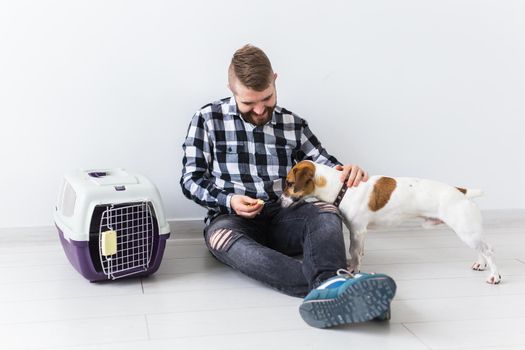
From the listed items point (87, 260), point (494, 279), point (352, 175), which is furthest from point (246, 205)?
point (494, 279)

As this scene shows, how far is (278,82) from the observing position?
7.73 ft

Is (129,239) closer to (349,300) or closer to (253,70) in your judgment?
(253,70)

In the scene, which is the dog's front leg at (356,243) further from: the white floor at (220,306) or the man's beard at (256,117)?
the man's beard at (256,117)

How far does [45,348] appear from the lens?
4.78ft

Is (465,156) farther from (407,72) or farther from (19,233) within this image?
(19,233)

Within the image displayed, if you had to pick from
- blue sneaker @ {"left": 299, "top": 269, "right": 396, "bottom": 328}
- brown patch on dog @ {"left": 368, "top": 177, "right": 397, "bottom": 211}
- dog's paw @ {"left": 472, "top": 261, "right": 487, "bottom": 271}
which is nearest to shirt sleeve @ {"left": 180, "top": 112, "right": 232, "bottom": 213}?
brown patch on dog @ {"left": 368, "top": 177, "right": 397, "bottom": 211}

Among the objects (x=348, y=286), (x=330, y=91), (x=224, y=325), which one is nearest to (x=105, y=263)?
(x=224, y=325)

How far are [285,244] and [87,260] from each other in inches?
22.8

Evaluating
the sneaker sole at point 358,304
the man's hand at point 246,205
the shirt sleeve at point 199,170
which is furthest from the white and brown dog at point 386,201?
the sneaker sole at point 358,304

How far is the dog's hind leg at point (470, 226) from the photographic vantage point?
1.93 meters

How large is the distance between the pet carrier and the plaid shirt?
19 centimetres

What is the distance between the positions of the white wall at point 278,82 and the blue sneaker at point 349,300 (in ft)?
3.18

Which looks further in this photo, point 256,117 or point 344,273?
point 256,117

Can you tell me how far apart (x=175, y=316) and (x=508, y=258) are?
1.16 metres
